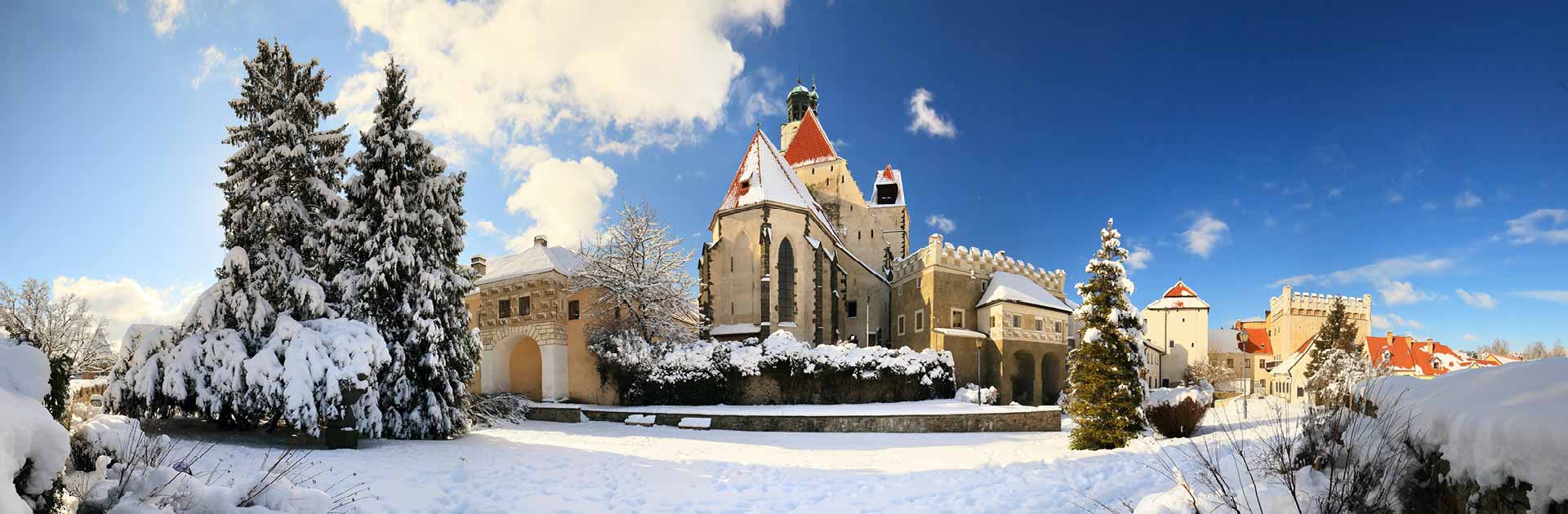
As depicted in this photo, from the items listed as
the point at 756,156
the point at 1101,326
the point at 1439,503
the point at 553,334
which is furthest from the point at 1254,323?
the point at 1439,503

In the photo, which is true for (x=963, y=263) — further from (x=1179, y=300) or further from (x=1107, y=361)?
(x=1179, y=300)

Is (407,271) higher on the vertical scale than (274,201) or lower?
lower

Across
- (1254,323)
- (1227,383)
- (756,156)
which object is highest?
(756,156)

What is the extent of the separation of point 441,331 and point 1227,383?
56.8 metres

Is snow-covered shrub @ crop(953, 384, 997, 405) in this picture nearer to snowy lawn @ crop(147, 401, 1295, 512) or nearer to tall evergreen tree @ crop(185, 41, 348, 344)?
snowy lawn @ crop(147, 401, 1295, 512)

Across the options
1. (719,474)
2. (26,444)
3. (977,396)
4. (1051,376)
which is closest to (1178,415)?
(719,474)

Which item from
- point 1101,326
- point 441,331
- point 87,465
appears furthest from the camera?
point 1101,326

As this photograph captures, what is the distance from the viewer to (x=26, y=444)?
3594mm

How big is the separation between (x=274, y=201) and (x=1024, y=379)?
96.1ft

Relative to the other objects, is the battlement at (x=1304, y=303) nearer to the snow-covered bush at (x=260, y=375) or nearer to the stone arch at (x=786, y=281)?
the stone arch at (x=786, y=281)

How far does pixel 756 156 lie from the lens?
33.1 meters

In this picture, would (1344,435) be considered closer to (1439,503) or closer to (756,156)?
(1439,503)

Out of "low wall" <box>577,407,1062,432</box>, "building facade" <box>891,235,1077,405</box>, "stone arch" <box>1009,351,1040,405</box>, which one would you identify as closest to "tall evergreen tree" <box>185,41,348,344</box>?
"low wall" <box>577,407,1062,432</box>

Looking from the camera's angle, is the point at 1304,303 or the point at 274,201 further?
the point at 1304,303
